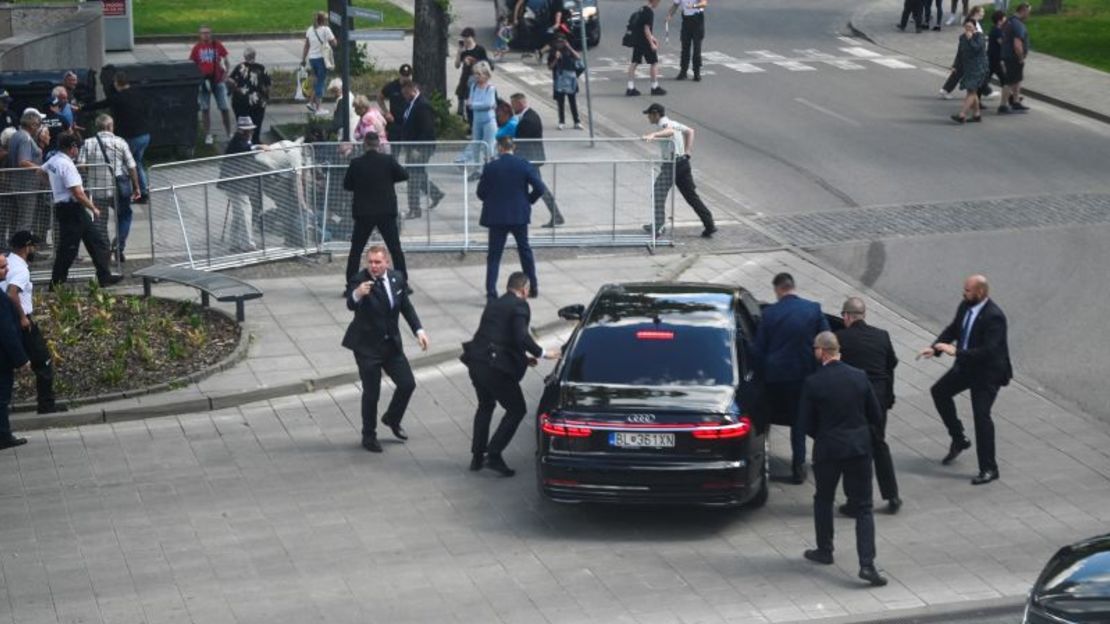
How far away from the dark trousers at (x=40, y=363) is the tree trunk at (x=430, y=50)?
13.5 m

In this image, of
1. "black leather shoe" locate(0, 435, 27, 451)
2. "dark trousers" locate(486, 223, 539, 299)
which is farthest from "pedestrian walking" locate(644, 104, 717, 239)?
"black leather shoe" locate(0, 435, 27, 451)

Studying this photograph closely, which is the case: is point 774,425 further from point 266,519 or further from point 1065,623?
Result: point 1065,623

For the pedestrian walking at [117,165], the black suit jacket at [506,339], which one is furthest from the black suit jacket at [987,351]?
the pedestrian walking at [117,165]

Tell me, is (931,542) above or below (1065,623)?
below

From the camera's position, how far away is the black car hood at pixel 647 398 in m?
12.8

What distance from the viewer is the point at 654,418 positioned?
1275 cm

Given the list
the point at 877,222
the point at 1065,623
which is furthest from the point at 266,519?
the point at 877,222

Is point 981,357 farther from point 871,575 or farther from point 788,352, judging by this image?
point 871,575

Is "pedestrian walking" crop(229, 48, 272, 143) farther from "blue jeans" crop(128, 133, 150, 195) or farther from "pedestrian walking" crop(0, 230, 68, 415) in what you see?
"pedestrian walking" crop(0, 230, 68, 415)

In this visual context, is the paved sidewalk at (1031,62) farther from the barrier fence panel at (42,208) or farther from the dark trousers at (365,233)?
the barrier fence panel at (42,208)

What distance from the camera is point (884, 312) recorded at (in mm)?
19250

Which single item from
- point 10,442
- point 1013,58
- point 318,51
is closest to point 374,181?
point 10,442

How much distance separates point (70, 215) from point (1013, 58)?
16.1 m

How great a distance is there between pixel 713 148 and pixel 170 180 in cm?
965
